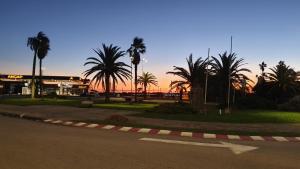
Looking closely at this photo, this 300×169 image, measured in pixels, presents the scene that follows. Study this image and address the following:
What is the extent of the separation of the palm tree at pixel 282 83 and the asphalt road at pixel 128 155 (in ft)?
147

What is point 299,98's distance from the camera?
40.1 meters

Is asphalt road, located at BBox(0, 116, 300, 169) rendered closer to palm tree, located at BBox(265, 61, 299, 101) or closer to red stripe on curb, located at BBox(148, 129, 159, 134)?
red stripe on curb, located at BBox(148, 129, 159, 134)

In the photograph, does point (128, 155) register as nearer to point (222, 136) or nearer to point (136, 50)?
point (222, 136)

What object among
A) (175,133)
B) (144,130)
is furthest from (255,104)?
(175,133)

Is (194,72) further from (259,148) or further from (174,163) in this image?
(174,163)

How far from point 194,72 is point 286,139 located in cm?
3155

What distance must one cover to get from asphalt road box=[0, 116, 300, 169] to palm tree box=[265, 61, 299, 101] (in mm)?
44778

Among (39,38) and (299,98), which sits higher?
(39,38)

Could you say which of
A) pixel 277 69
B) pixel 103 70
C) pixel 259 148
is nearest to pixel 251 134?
pixel 259 148

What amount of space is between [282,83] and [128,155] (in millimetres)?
50582

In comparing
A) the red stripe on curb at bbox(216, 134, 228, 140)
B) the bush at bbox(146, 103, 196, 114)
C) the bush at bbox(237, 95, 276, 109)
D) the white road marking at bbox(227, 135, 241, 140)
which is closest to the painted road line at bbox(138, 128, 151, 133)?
the red stripe on curb at bbox(216, 134, 228, 140)

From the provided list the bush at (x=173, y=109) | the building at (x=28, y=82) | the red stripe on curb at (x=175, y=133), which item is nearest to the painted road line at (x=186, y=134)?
the red stripe on curb at (x=175, y=133)

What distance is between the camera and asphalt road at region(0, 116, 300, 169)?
→ 9492mm

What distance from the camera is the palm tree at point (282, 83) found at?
57.0m
